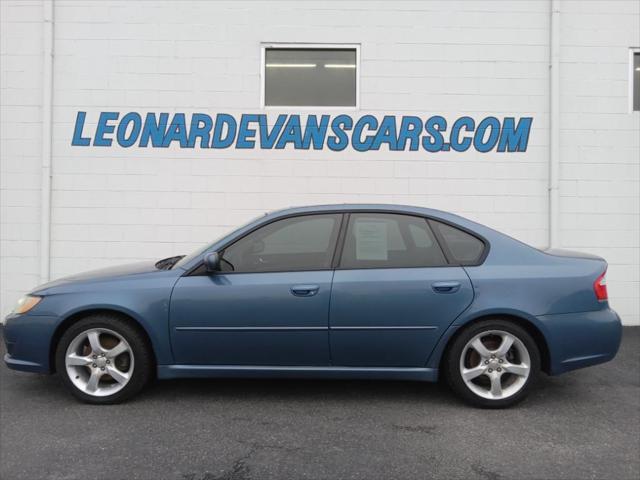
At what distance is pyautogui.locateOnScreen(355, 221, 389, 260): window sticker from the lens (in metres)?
4.06

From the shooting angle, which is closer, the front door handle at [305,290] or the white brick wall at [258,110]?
the front door handle at [305,290]

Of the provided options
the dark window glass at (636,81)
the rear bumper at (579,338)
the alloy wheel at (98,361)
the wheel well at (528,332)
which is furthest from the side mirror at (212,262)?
the dark window glass at (636,81)

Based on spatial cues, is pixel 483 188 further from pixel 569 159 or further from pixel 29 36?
pixel 29 36

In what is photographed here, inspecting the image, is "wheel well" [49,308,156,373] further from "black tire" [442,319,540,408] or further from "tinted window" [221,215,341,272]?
"black tire" [442,319,540,408]

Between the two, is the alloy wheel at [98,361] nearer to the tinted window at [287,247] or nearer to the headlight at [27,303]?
the headlight at [27,303]

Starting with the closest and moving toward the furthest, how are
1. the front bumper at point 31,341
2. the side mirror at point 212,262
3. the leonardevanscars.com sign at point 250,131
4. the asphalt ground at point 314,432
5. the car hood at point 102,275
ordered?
the asphalt ground at point 314,432, the side mirror at point 212,262, the front bumper at point 31,341, the car hood at point 102,275, the leonardevanscars.com sign at point 250,131

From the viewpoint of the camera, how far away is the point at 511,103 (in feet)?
22.9

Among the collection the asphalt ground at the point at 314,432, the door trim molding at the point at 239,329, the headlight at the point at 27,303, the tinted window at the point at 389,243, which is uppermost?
the tinted window at the point at 389,243

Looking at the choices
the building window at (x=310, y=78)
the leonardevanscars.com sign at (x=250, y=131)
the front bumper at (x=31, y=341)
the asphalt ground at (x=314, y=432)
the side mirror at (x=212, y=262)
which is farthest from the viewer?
the building window at (x=310, y=78)

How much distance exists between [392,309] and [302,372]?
79 centimetres

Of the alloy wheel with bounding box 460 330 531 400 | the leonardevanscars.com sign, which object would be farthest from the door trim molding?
the leonardevanscars.com sign

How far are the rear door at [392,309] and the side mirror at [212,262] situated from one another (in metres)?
0.84

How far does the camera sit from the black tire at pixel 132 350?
394 cm

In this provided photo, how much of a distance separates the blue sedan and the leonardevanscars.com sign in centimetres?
308
